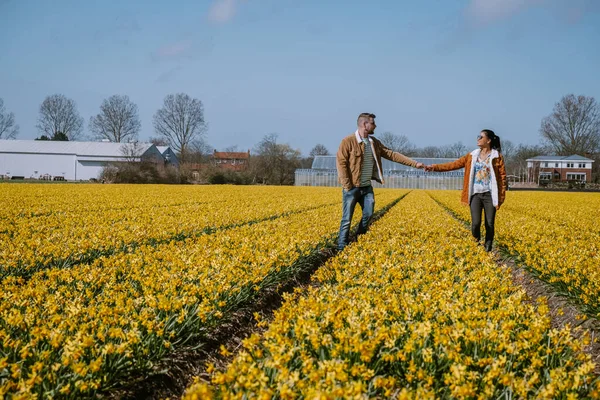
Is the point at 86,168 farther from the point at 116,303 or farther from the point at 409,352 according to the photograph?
the point at 409,352

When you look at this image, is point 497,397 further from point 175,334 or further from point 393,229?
point 393,229

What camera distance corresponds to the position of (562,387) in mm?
2838

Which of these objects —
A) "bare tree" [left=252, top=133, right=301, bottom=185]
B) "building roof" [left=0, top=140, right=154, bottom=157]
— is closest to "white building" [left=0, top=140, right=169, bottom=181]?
"building roof" [left=0, top=140, right=154, bottom=157]

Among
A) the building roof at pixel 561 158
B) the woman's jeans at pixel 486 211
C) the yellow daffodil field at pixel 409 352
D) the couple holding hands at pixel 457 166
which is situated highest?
the building roof at pixel 561 158

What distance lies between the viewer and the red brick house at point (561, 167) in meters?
88.9

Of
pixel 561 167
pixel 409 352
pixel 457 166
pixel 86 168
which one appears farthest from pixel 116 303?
pixel 561 167

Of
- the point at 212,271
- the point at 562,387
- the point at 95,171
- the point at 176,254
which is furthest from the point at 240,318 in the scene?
the point at 95,171

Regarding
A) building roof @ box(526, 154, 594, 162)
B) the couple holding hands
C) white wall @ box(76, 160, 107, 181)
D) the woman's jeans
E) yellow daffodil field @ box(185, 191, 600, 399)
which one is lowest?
yellow daffodil field @ box(185, 191, 600, 399)

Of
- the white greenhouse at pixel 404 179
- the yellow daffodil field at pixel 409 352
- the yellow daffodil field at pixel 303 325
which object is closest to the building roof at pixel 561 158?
the white greenhouse at pixel 404 179

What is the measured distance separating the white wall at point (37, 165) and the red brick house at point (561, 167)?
78151 mm

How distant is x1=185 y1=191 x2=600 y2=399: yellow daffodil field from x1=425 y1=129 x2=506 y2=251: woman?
3240mm

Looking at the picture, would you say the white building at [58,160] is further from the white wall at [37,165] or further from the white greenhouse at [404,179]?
the white greenhouse at [404,179]

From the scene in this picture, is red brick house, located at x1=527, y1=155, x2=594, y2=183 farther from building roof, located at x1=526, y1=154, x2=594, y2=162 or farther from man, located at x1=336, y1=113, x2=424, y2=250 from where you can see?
man, located at x1=336, y1=113, x2=424, y2=250

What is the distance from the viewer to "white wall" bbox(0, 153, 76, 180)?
7219 cm
